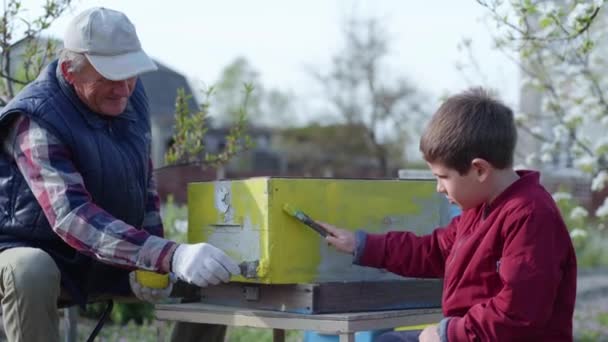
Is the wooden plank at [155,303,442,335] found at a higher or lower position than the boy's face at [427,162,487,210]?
lower

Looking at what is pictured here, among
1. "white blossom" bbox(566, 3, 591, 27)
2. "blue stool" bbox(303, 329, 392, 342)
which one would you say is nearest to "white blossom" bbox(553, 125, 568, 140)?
"white blossom" bbox(566, 3, 591, 27)

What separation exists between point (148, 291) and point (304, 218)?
24.8 inches

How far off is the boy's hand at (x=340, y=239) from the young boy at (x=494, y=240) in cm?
29

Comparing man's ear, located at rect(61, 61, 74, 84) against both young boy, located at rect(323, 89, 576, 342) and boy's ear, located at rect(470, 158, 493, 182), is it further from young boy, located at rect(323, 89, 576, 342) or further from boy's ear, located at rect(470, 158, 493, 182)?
boy's ear, located at rect(470, 158, 493, 182)

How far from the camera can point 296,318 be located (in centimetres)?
276

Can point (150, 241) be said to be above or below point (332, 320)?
above

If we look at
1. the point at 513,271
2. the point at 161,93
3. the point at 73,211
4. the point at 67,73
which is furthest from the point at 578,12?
the point at 161,93

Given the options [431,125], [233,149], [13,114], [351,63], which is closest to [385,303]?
[431,125]

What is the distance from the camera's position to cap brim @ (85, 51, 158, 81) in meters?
2.98

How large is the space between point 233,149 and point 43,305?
169 cm

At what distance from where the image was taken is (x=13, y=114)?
9.79ft

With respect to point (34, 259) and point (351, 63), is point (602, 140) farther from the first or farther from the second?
point (351, 63)

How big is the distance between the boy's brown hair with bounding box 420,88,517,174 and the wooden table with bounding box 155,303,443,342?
0.49 metres

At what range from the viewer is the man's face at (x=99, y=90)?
10.0ft
